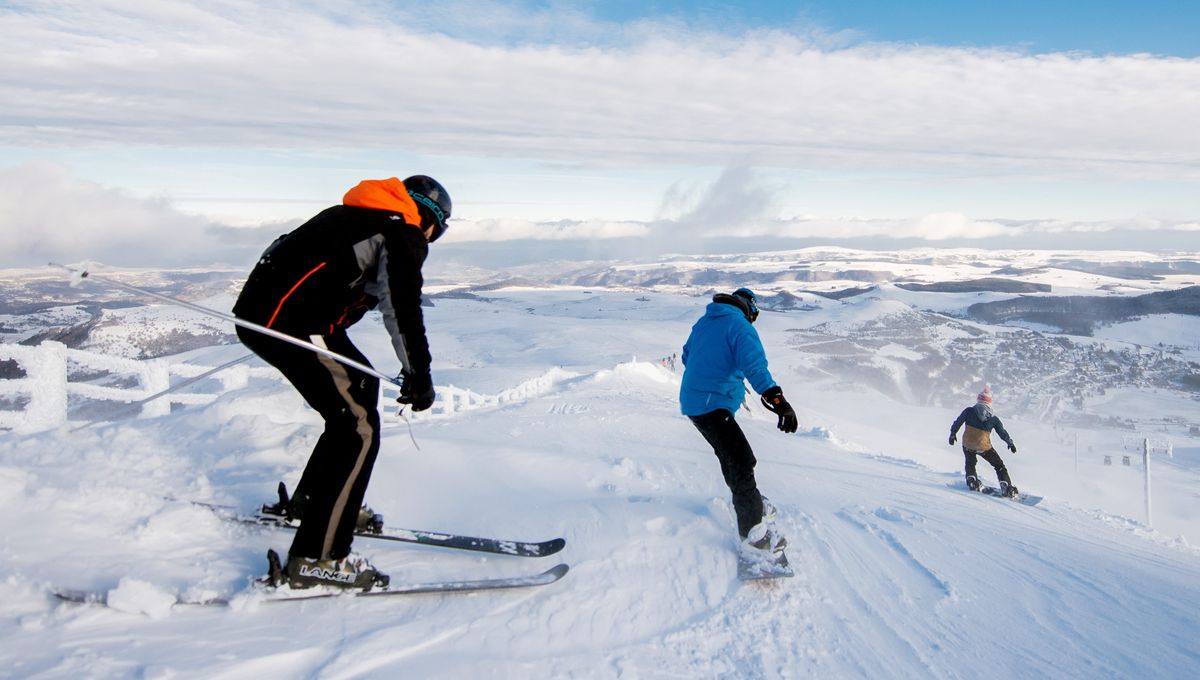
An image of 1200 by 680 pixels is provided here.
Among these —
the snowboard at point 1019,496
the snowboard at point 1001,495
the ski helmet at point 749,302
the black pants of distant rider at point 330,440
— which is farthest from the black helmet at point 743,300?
Answer: the snowboard at point 1019,496

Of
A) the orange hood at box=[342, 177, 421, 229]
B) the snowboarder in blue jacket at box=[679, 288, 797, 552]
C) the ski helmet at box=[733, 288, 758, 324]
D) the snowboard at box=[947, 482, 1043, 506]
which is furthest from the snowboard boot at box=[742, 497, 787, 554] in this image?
the snowboard at box=[947, 482, 1043, 506]

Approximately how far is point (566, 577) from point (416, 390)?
136cm

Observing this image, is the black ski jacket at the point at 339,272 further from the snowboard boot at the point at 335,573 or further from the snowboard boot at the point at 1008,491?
the snowboard boot at the point at 1008,491

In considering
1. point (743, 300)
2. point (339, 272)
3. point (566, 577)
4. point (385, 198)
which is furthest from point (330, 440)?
point (743, 300)

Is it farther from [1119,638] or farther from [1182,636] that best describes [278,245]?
[1182,636]

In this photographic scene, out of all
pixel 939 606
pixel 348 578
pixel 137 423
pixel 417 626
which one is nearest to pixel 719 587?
pixel 939 606

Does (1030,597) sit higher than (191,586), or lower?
lower

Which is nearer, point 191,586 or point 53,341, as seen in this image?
point 191,586

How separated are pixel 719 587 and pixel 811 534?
4.26ft

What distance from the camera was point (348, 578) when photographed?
3145 millimetres

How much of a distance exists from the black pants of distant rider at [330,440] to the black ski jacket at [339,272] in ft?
0.42

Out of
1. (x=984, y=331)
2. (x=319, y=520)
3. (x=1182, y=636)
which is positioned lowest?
(x=984, y=331)

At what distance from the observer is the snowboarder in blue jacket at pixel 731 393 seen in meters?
4.05

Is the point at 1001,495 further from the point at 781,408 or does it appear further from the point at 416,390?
the point at 416,390
